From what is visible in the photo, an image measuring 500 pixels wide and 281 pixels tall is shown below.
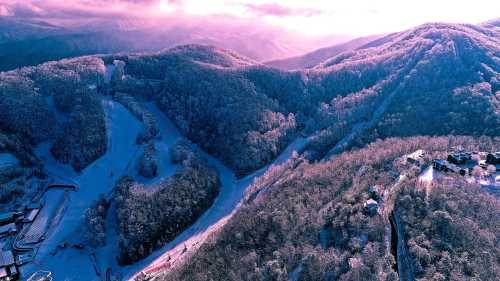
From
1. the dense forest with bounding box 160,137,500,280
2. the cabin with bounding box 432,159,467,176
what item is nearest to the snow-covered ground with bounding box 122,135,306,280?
the dense forest with bounding box 160,137,500,280

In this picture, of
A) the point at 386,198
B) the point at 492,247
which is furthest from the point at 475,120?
the point at 492,247

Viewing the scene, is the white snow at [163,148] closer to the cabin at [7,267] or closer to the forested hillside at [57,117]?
the forested hillside at [57,117]

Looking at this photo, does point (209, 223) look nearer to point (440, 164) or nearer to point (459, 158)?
point (440, 164)

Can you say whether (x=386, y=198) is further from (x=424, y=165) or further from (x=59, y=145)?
(x=59, y=145)

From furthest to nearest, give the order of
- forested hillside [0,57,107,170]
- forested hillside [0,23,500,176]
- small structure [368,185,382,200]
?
forested hillside [0,57,107,170]
forested hillside [0,23,500,176]
small structure [368,185,382,200]

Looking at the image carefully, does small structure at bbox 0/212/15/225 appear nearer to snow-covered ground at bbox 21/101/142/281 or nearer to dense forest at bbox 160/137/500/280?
snow-covered ground at bbox 21/101/142/281
